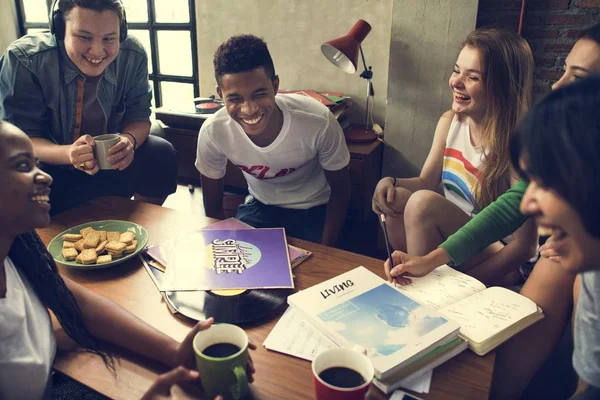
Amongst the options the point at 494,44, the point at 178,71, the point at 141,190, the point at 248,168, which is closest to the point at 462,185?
the point at 494,44

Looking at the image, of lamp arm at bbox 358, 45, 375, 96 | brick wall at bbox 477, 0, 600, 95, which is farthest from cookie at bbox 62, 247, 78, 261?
brick wall at bbox 477, 0, 600, 95

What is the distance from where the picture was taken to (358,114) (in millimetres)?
2852

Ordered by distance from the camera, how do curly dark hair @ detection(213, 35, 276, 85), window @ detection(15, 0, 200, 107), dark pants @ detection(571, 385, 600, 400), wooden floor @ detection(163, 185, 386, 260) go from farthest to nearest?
window @ detection(15, 0, 200, 107)
wooden floor @ detection(163, 185, 386, 260)
curly dark hair @ detection(213, 35, 276, 85)
dark pants @ detection(571, 385, 600, 400)

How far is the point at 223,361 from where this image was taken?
2.46 feet

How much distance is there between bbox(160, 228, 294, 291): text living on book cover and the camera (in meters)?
1.14

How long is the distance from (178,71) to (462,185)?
255 centimetres

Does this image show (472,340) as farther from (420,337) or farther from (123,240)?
(123,240)

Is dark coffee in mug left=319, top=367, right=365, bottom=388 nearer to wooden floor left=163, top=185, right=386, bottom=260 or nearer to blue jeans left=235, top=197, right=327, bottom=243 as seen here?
blue jeans left=235, top=197, right=327, bottom=243

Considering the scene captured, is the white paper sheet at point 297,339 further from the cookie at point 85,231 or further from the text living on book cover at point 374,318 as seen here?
the cookie at point 85,231

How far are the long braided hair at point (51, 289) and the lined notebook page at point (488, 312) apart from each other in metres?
0.71

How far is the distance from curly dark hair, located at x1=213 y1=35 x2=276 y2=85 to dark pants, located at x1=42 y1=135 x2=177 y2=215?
70 centimetres

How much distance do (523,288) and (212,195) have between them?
1.13 meters

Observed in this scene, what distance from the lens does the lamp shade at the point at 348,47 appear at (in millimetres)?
2301

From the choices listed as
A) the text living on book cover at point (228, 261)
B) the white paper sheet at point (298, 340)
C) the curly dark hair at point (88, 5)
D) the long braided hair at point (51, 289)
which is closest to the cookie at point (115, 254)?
the text living on book cover at point (228, 261)
